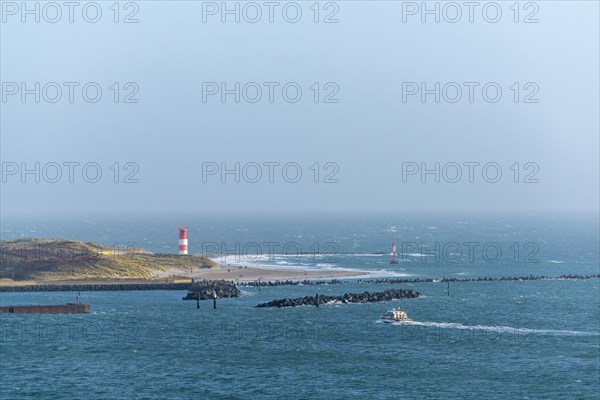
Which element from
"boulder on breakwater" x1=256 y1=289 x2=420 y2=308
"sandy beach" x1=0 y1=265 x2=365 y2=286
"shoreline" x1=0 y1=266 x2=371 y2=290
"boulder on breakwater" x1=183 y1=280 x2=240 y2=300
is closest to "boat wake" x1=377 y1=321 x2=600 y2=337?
"boulder on breakwater" x1=256 y1=289 x2=420 y2=308

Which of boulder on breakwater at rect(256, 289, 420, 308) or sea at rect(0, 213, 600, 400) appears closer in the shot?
sea at rect(0, 213, 600, 400)

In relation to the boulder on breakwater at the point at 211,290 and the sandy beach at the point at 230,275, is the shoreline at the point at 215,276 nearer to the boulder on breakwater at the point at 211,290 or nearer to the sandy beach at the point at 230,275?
the sandy beach at the point at 230,275

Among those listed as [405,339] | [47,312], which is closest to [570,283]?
[405,339]

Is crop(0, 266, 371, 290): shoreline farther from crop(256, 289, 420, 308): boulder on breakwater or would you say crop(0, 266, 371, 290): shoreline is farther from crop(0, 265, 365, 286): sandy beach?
crop(256, 289, 420, 308): boulder on breakwater

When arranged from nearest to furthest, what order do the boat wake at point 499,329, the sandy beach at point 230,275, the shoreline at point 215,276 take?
the boat wake at point 499,329 → the shoreline at point 215,276 → the sandy beach at point 230,275

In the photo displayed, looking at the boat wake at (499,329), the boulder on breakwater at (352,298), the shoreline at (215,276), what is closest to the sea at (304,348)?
the boat wake at (499,329)
